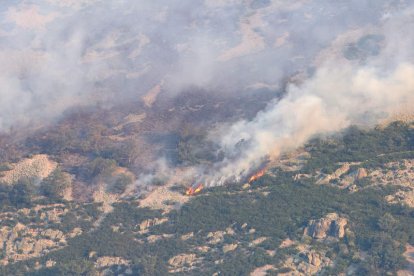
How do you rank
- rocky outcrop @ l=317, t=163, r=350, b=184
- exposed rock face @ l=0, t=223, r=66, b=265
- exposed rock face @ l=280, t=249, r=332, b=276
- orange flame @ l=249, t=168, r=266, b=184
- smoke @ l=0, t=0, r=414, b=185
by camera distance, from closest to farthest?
exposed rock face @ l=280, t=249, r=332, b=276
exposed rock face @ l=0, t=223, r=66, b=265
rocky outcrop @ l=317, t=163, r=350, b=184
orange flame @ l=249, t=168, r=266, b=184
smoke @ l=0, t=0, r=414, b=185

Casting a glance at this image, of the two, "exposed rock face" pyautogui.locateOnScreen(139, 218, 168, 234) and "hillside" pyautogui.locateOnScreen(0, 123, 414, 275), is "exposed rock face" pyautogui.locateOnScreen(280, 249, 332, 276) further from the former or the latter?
"exposed rock face" pyautogui.locateOnScreen(139, 218, 168, 234)

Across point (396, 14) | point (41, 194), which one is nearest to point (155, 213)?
point (41, 194)

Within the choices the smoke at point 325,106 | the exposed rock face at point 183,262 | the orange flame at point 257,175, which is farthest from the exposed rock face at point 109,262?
the orange flame at point 257,175

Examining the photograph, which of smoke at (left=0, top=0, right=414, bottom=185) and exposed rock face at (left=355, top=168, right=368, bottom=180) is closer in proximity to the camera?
exposed rock face at (left=355, top=168, right=368, bottom=180)

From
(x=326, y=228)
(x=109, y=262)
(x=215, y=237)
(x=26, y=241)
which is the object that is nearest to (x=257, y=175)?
(x=215, y=237)

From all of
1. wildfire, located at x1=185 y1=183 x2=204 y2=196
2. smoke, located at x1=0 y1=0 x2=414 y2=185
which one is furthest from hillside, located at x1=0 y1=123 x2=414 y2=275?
smoke, located at x1=0 y1=0 x2=414 y2=185

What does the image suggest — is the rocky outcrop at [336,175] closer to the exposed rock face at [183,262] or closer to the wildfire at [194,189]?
the wildfire at [194,189]
